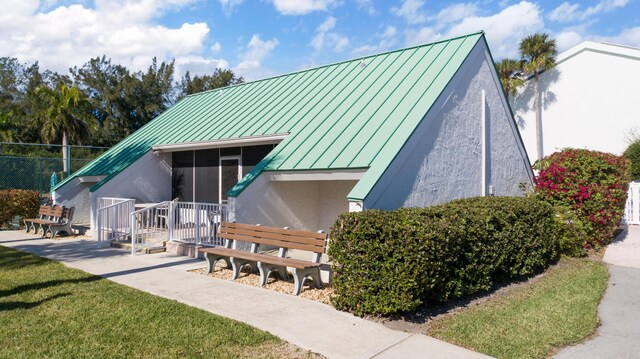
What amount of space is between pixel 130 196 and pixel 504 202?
1131 centimetres

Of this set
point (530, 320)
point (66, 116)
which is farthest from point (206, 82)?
point (530, 320)

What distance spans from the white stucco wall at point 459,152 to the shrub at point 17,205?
13676 millimetres

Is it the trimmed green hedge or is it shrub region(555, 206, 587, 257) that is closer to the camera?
the trimmed green hedge

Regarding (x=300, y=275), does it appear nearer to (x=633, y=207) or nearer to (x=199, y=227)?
(x=199, y=227)

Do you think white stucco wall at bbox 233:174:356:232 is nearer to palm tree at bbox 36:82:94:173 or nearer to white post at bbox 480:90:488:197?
white post at bbox 480:90:488:197

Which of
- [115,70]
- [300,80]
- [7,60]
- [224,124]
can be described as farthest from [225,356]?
[7,60]

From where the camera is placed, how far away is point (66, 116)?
24.7 meters

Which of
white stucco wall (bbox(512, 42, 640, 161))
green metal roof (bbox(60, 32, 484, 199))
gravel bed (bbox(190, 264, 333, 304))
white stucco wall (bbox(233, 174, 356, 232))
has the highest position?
white stucco wall (bbox(512, 42, 640, 161))

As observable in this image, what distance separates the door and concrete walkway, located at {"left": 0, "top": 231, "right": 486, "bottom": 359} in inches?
139

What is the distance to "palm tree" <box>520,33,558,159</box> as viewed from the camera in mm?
24853

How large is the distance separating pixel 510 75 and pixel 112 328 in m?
27.5

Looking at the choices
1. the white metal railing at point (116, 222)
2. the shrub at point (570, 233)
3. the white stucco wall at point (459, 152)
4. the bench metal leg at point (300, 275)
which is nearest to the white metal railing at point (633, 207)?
the white stucco wall at point (459, 152)

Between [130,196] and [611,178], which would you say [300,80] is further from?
[611,178]

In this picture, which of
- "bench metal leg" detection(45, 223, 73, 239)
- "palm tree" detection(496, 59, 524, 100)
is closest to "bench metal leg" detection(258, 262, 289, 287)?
"bench metal leg" detection(45, 223, 73, 239)
